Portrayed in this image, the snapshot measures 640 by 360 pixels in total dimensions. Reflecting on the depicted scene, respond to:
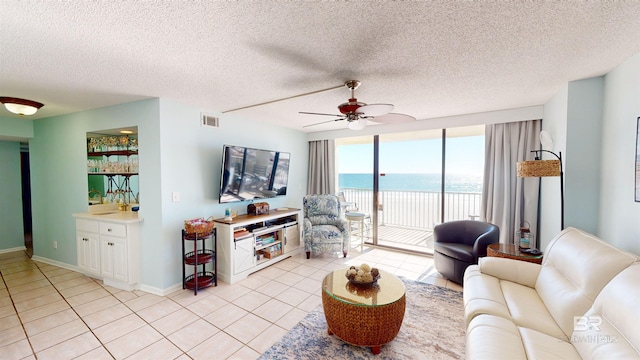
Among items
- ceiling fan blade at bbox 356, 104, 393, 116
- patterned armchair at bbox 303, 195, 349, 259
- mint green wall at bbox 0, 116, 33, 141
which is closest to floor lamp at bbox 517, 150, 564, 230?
ceiling fan blade at bbox 356, 104, 393, 116

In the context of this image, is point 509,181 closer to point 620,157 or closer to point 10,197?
point 620,157

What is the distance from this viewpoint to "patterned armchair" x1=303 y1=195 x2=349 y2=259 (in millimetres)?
4227

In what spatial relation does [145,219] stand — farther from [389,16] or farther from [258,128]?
[389,16]

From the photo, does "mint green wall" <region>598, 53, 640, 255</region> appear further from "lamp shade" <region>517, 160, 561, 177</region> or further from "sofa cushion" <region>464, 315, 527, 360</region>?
"sofa cushion" <region>464, 315, 527, 360</region>

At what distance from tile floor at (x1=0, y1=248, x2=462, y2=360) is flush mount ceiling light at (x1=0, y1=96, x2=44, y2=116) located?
2.22 meters

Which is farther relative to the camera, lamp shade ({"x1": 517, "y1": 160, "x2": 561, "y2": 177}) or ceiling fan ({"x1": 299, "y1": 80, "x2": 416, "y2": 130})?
lamp shade ({"x1": 517, "y1": 160, "x2": 561, "y2": 177})

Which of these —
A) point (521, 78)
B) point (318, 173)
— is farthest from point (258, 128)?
point (521, 78)

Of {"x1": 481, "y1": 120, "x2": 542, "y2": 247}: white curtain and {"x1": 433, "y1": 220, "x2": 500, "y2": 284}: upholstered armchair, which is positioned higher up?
{"x1": 481, "y1": 120, "x2": 542, "y2": 247}: white curtain

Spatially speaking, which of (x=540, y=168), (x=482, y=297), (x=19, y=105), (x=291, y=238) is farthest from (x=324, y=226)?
(x=19, y=105)

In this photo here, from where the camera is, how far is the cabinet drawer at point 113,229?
310cm

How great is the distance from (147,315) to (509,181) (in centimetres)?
495

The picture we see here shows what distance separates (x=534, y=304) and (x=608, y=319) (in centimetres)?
64

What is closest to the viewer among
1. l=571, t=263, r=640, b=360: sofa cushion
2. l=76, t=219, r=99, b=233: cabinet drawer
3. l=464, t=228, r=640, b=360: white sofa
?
l=571, t=263, r=640, b=360: sofa cushion

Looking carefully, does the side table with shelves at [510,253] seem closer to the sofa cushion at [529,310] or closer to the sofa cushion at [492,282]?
the sofa cushion at [492,282]
